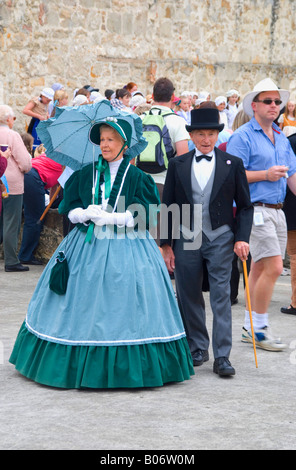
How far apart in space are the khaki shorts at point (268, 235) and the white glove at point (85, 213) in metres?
1.61

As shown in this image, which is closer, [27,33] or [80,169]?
[80,169]

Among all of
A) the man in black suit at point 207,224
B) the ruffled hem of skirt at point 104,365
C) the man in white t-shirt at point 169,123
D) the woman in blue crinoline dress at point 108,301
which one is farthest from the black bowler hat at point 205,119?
the man in white t-shirt at point 169,123

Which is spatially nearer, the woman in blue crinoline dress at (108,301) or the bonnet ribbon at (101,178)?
the woman in blue crinoline dress at (108,301)

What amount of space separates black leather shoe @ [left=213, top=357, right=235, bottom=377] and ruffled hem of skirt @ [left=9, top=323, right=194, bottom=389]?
0.35 meters

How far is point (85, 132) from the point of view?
609 cm

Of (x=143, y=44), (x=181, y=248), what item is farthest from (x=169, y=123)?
(x=143, y=44)

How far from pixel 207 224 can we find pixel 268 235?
0.99 meters

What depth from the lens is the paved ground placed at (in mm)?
4312

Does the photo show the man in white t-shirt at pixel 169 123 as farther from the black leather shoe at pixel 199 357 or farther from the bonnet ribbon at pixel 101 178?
the bonnet ribbon at pixel 101 178

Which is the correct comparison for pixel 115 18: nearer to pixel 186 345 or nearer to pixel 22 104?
pixel 22 104

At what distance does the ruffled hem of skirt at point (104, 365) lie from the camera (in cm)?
529

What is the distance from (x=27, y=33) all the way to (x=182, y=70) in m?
4.32

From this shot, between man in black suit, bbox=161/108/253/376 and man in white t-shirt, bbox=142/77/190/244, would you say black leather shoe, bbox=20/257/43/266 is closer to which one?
man in white t-shirt, bbox=142/77/190/244

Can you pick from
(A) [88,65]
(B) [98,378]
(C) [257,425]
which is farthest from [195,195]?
(A) [88,65]
